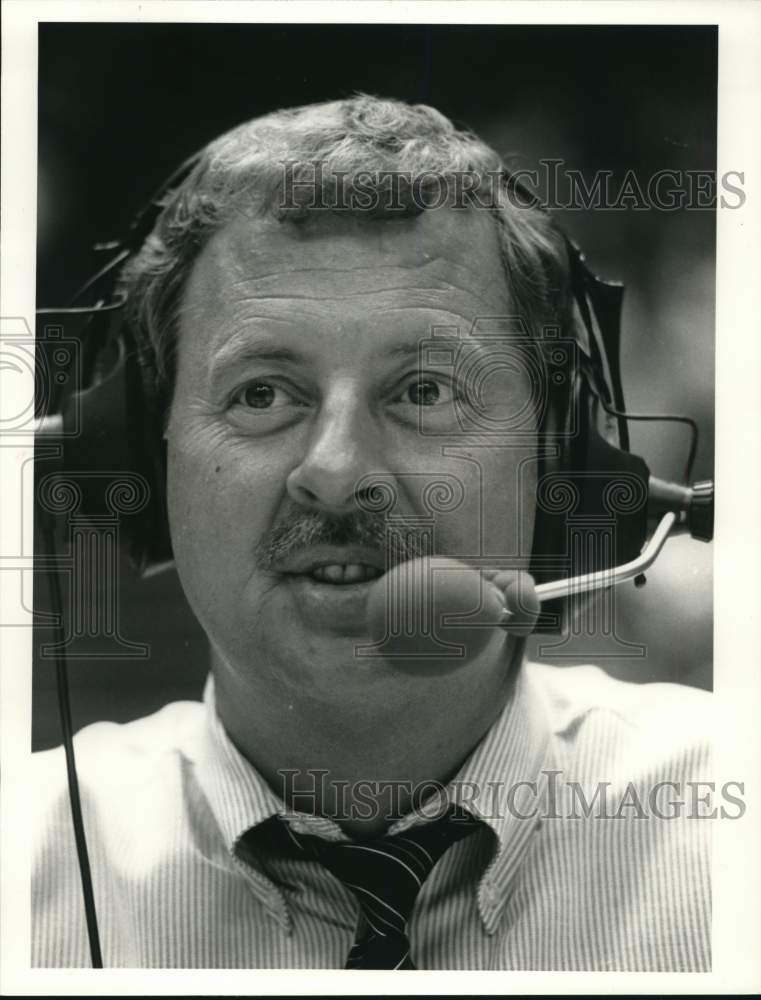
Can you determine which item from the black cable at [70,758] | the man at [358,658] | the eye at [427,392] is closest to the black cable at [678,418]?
the man at [358,658]

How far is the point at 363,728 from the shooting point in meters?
1.75

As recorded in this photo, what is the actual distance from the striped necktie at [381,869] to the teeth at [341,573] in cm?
39

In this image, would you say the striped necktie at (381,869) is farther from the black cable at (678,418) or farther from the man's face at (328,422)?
the black cable at (678,418)

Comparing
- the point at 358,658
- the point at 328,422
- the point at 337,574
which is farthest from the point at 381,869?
the point at 328,422

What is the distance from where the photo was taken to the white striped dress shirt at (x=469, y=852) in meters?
1.76

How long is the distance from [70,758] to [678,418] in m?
1.13

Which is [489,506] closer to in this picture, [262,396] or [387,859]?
[262,396]

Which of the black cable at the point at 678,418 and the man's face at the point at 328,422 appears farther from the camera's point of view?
the black cable at the point at 678,418

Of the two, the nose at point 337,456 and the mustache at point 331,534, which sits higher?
the nose at point 337,456

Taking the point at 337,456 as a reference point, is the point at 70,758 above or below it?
below

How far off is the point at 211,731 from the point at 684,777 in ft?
2.52

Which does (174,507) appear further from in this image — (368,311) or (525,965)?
(525,965)

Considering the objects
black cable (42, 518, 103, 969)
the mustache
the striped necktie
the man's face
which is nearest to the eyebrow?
the man's face

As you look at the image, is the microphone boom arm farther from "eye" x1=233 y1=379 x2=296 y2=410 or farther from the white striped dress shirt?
"eye" x1=233 y1=379 x2=296 y2=410
